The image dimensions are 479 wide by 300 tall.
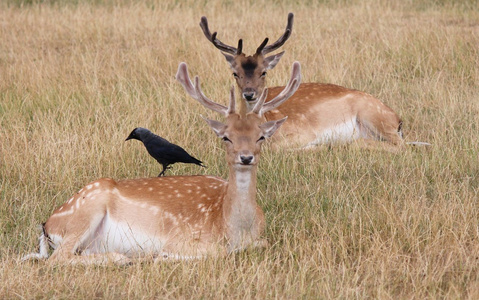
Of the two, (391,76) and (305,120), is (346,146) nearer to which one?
(305,120)

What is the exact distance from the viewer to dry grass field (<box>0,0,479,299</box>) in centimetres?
411

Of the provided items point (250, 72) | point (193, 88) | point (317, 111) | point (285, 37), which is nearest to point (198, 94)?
point (193, 88)

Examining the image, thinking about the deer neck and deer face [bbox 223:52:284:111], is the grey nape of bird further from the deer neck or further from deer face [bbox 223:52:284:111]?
deer face [bbox 223:52:284:111]

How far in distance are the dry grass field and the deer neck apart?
128mm

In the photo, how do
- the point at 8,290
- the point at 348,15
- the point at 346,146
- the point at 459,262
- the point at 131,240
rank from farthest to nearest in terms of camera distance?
the point at 348,15
the point at 346,146
the point at 131,240
the point at 459,262
the point at 8,290

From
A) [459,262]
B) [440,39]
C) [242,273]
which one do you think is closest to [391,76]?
[440,39]

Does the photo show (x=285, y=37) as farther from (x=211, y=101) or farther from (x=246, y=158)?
(x=246, y=158)

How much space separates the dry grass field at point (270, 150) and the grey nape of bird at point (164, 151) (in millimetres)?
448

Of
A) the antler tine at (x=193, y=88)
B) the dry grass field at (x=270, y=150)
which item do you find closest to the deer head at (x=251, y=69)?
the dry grass field at (x=270, y=150)

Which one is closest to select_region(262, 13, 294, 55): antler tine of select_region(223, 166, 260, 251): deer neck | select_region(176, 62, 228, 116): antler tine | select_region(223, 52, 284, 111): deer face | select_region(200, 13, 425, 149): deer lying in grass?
select_region(200, 13, 425, 149): deer lying in grass

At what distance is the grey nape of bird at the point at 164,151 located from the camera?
17.3ft

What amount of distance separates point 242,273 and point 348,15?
7.69m

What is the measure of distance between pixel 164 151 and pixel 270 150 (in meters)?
1.44

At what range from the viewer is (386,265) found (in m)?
4.17
